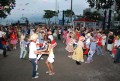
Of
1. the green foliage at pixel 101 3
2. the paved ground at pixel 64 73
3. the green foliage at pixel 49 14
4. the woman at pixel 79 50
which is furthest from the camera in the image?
the green foliage at pixel 49 14

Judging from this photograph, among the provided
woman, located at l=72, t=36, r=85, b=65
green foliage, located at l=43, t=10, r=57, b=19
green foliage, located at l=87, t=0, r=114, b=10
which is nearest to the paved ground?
woman, located at l=72, t=36, r=85, b=65

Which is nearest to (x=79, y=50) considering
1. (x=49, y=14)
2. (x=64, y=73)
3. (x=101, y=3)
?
(x=64, y=73)

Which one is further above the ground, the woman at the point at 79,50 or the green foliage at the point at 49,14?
the woman at the point at 79,50

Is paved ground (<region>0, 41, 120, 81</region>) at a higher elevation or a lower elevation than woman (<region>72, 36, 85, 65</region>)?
lower

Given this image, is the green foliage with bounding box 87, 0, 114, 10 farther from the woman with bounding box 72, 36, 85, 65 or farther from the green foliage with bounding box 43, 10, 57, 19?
the green foliage with bounding box 43, 10, 57, 19

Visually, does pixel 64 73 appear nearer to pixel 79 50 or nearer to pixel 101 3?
pixel 79 50

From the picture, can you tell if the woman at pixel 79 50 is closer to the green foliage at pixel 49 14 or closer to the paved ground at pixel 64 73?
the paved ground at pixel 64 73

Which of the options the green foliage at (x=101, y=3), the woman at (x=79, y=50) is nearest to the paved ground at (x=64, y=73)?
the woman at (x=79, y=50)

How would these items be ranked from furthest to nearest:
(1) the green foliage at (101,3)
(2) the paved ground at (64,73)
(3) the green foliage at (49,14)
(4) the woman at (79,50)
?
(3) the green foliage at (49,14), (1) the green foliage at (101,3), (4) the woman at (79,50), (2) the paved ground at (64,73)

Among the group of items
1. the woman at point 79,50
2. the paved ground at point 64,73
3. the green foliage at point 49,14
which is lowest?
the green foliage at point 49,14

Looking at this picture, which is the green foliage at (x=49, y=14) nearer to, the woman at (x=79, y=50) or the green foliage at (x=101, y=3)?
the green foliage at (x=101, y=3)

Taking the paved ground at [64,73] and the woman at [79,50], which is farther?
the woman at [79,50]

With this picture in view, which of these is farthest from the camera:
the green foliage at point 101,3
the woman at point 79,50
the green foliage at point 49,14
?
the green foliage at point 49,14

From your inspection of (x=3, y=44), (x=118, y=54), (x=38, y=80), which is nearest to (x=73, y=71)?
Answer: (x=38, y=80)
